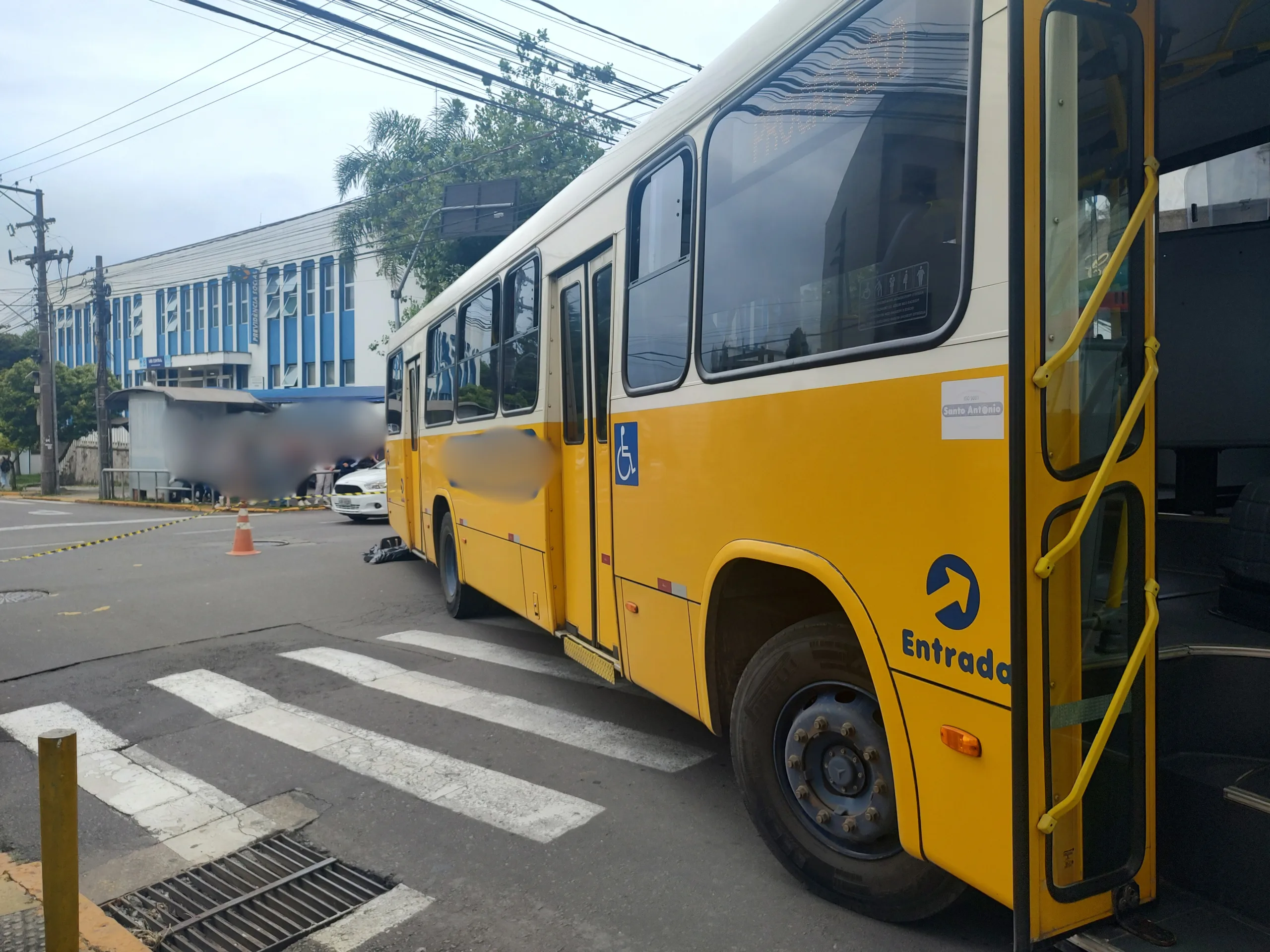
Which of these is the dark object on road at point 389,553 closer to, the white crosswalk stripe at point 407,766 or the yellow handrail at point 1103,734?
the white crosswalk stripe at point 407,766

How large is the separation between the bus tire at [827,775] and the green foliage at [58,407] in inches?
1569

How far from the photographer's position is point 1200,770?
2.65m

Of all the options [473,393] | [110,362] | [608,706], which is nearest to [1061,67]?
[608,706]

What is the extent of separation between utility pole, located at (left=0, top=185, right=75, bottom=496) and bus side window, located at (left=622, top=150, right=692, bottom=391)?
32.8 m

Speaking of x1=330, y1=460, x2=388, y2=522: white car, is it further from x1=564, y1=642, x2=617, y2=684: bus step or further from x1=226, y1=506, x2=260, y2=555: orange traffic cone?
x1=564, y1=642, x2=617, y2=684: bus step

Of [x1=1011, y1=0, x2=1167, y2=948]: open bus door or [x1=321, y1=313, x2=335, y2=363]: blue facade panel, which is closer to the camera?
[x1=1011, y1=0, x2=1167, y2=948]: open bus door

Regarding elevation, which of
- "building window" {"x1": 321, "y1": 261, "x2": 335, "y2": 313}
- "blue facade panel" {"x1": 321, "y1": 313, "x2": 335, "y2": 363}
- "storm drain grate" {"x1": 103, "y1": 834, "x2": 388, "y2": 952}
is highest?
"building window" {"x1": 321, "y1": 261, "x2": 335, "y2": 313}

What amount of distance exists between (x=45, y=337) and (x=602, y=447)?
32.7 metres

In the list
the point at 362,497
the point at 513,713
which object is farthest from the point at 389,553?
the point at 513,713

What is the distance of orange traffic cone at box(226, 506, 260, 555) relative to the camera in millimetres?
13633

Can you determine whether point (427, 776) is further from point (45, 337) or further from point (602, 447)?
point (45, 337)

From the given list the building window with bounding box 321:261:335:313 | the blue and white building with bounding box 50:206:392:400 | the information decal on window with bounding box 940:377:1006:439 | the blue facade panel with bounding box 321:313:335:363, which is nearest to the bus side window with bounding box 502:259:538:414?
the information decal on window with bounding box 940:377:1006:439

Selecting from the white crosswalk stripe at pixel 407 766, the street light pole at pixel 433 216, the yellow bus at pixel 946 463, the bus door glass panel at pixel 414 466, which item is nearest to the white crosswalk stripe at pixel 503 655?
the white crosswalk stripe at pixel 407 766

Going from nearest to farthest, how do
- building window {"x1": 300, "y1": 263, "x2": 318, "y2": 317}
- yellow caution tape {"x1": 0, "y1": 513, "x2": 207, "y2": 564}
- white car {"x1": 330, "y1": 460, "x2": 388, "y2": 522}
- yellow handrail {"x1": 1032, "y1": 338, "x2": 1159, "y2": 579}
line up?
yellow handrail {"x1": 1032, "y1": 338, "x2": 1159, "y2": 579} < yellow caution tape {"x1": 0, "y1": 513, "x2": 207, "y2": 564} < white car {"x1": 330, "y1": 460, "x2": 388, "y2": 522} < building window {"x1": 300, "y1": 263, "x2": 318, "y2": 317}
